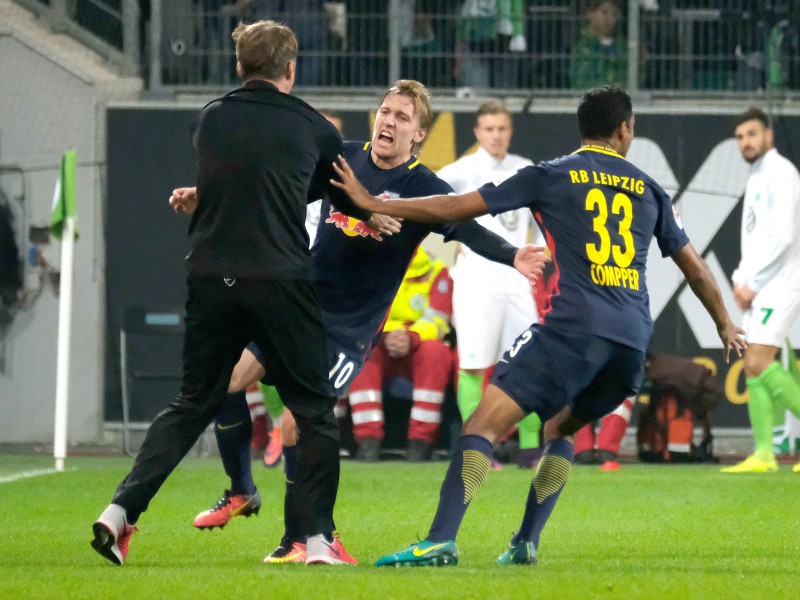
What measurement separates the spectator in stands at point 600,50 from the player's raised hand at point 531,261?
8798 millimetres

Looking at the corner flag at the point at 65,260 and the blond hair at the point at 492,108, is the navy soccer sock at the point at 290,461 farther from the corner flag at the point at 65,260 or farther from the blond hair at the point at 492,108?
the blond hair at the point at 492,108

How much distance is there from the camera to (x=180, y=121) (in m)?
14.6

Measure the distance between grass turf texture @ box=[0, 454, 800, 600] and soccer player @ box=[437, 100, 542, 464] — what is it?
85 cm

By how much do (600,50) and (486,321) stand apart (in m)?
3.88

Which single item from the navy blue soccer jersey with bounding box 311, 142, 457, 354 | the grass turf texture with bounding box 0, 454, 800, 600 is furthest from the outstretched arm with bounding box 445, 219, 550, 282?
the grass turf texture with bounding box 0, 454, 800, 600

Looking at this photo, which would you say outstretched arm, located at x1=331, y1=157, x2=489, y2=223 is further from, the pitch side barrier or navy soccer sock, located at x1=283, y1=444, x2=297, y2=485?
the pitch side barrier

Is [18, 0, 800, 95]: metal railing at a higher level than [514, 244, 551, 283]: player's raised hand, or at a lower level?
higher

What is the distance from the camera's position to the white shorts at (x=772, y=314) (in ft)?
39.4

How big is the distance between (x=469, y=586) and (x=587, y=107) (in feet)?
7.47

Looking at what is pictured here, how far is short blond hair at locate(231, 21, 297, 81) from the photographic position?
6.16m

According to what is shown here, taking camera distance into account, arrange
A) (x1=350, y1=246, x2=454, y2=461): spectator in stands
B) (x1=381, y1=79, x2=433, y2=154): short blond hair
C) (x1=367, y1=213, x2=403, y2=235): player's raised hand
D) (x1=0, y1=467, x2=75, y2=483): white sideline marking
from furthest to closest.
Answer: (x1=350, y1=246, x2=454, y2=461): spectator in stands < (x1=0, y1=467, x2=75, y2=483): white sideline marking < (x1=381, y1=79, x2=433, y2=154): short blond hair < (x1=367, y1=213, x2=403, y2=235): player's raised hand

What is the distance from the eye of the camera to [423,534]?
25.9 feet

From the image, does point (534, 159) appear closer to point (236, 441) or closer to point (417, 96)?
point (417, 96)

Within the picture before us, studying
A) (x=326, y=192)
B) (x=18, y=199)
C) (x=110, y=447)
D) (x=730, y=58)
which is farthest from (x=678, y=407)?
(x=326, y=192)
